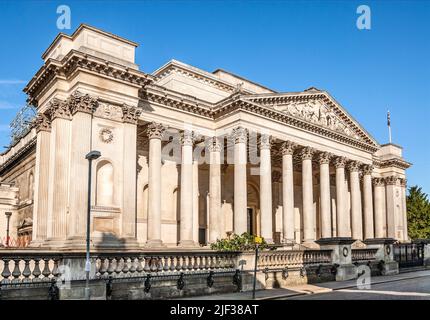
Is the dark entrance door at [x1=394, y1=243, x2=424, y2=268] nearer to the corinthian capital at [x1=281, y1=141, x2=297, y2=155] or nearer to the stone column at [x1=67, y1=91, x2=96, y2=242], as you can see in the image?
the corinthian capital at [x1=281, y1=141, x2=297, y2=155]

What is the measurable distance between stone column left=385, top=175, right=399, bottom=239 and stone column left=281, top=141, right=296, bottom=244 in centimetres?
2230

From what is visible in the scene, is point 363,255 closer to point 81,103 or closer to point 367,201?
point 81,103

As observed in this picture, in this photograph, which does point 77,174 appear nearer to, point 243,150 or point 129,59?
point 129,59

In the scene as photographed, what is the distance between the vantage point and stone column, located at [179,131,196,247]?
109ft

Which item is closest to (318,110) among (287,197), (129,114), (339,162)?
(339,162)

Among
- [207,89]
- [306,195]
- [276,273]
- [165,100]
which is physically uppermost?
[207,89]

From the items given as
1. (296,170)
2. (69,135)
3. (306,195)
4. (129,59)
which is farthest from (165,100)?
(296,170)

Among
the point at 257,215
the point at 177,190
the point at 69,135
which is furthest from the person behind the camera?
the point at 257,215

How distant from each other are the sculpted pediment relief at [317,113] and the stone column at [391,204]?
12.1m

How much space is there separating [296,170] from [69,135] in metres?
30.7

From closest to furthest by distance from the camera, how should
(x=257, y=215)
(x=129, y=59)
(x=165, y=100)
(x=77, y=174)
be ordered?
1. (x=77, y=174)
2. (x=129, y=59)
3. (x=165, y=100)
4. (x=257, y=215)

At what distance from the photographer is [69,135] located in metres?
27.1

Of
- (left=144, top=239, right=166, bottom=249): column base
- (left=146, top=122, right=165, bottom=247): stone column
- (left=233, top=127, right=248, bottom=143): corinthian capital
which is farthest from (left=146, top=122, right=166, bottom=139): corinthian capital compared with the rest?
(left=144, top=239, right=166, bottom=249): column base

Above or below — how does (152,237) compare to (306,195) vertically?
below
